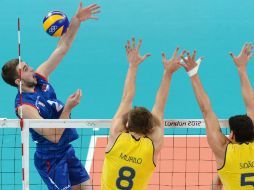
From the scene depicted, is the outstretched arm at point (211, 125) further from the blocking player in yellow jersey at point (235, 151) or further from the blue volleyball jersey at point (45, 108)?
the blue volleyball jersey at point (45, 108)

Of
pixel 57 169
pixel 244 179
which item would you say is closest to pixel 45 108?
pixel 57 169

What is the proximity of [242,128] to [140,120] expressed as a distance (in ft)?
2.76

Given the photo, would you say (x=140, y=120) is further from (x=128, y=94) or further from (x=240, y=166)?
(x=240, y=166)

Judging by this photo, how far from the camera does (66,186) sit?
5.38 m

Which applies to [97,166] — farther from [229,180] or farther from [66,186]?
[229,180]

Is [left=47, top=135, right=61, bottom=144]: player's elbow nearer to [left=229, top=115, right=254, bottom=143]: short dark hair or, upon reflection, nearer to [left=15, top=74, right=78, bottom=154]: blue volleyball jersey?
[left=15, top=74, right=78, bottom=154]: blue volleyball jersey

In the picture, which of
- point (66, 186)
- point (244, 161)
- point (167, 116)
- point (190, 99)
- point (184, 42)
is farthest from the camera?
point (184, 42)

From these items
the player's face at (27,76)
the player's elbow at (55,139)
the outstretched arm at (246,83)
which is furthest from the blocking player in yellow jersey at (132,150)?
the player's face at (27,76)

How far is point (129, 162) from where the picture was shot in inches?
171

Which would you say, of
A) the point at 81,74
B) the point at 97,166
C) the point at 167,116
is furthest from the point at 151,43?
the point at 97,166

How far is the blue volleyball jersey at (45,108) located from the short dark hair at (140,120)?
3.87 ft

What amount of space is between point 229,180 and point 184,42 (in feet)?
28.4

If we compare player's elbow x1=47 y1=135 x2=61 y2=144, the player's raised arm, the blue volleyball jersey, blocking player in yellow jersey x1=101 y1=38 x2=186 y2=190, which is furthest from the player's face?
blocking player in yellow jersey x1=101 y1=38 x2=186 y2=190

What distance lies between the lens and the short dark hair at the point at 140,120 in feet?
14.3
